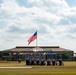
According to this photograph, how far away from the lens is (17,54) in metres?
199

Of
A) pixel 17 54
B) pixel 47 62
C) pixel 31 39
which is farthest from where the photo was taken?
pixel 17 54

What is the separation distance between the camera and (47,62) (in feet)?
257

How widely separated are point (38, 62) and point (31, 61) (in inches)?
70.8

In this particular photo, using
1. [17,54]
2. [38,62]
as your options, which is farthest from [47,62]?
[17,54]

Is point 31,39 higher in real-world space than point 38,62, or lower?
higher

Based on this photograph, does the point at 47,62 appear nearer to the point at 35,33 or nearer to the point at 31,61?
the point at 31,61

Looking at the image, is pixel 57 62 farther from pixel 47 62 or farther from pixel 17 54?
pixel 17 54

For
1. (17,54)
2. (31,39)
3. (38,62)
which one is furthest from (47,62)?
(17,54)

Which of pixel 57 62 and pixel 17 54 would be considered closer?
pixel 57 62

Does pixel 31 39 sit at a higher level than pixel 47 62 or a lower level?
higher

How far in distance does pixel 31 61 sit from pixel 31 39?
52.1 ft

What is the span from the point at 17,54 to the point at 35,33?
101m

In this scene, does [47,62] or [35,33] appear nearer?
[47,62]

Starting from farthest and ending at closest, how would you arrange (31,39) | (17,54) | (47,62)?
(17,54), (31,39), (47,62)
